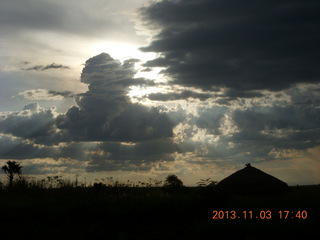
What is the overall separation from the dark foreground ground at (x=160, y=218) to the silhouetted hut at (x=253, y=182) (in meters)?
4.18

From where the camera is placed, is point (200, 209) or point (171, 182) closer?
point (200, 209)

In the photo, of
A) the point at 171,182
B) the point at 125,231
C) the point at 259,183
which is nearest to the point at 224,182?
the point at 259,183

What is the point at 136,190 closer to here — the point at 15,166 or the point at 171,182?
the point at 171,182

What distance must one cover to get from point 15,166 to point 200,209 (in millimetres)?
19699

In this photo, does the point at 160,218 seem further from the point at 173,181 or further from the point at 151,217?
the point at 173,181

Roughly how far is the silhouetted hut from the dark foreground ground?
418 cm

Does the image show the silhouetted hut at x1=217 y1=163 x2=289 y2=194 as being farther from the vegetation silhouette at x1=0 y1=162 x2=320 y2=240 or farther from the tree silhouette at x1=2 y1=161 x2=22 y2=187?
the tree silhouette at x1=2 y1=161 x2=22 y2=187

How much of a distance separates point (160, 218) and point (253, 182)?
777cm

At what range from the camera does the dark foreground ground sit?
49.3 feet

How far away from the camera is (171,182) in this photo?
1257 inches

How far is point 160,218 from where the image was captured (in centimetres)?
2017
